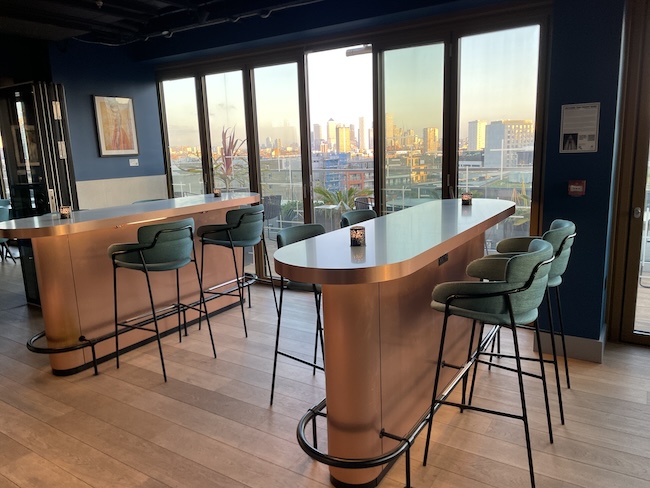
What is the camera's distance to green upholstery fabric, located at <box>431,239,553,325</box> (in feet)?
6.43

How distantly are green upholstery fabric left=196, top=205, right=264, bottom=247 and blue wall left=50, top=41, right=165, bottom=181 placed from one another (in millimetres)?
2211

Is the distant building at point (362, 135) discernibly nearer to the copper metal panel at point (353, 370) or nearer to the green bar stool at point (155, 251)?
the green bar stool at point (155, 251)

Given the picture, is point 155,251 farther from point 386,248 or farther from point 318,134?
point 318,134

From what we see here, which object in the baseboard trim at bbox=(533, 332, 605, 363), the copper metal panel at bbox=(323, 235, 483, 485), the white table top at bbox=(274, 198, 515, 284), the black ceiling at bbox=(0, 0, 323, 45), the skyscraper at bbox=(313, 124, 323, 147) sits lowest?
the baseboard trim at bbox=(533, 332, 605, 363)

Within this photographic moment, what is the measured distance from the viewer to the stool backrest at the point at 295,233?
2.79m

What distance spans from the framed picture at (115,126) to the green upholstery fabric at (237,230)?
90.1 inches

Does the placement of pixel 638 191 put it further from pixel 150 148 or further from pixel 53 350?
pixel 150 148

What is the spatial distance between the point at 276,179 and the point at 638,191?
11.3ft

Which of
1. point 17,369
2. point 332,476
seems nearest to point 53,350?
point 17,369

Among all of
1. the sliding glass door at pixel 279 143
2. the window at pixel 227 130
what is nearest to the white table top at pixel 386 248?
the sliding glass door at pixel 279 143

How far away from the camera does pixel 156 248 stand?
130 inches

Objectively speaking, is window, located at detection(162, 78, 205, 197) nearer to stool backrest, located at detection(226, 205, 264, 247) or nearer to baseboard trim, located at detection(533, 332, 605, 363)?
stool backrest, located at detection(226, 205, 264, 247)

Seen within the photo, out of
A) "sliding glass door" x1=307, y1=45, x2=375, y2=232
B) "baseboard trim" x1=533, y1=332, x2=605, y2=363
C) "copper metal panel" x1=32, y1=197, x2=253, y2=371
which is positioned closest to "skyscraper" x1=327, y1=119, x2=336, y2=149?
"sliding glass door" x1=307, y1=45, x2=375, y2=232

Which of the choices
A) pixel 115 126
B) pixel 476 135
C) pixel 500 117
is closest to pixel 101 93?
pixel 115 126
